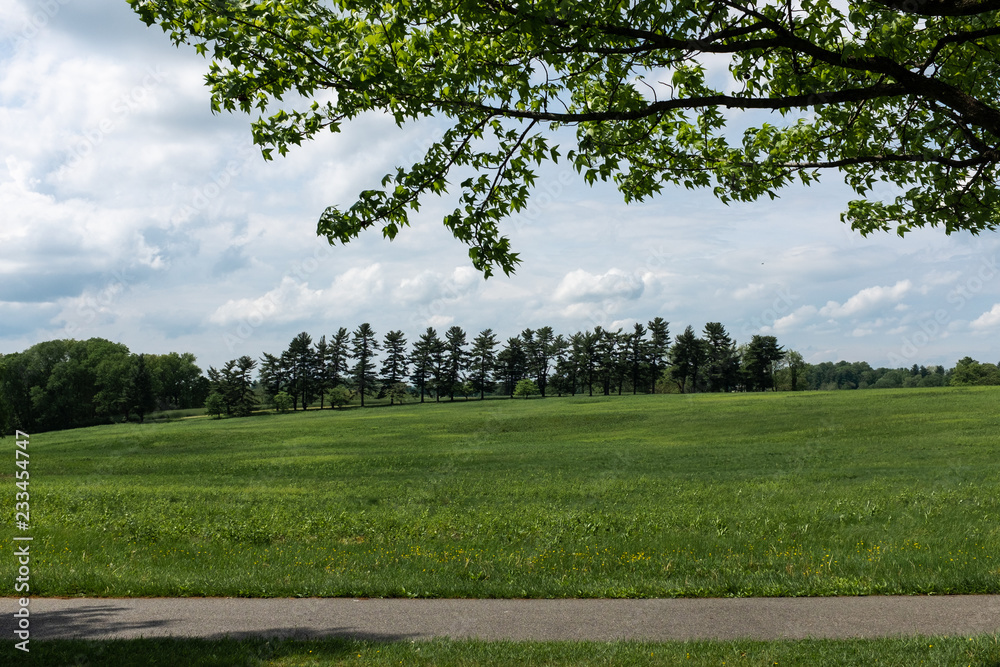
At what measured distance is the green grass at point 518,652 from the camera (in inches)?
258

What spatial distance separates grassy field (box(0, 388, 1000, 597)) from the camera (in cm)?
987

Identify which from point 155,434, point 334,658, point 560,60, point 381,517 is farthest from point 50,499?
point 155,434

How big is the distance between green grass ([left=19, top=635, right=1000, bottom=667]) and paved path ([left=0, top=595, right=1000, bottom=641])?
0.46m

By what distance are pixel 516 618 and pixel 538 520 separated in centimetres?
615

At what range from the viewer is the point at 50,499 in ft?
61.4

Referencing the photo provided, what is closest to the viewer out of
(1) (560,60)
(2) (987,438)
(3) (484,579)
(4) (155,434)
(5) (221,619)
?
(1) (560,60)

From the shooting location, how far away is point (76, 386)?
83750mm

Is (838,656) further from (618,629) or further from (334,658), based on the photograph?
(334,658)

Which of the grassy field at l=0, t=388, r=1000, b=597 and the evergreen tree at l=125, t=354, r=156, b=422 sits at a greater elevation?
the evergreen tree at l=125, t=354, r=156, b=422

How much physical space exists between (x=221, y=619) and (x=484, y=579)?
361 cm

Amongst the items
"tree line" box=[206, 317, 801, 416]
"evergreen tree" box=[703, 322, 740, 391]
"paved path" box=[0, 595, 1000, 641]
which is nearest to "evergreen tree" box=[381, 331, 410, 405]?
"tree line" box=[206, 317, 801, 416]

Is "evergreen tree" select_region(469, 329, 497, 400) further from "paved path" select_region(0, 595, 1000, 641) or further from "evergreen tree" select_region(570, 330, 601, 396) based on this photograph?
"paved path" select_region(0, 595, 1000, 641)

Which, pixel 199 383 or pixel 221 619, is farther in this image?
pixel 199 383

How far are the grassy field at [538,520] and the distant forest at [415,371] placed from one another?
5572 cm
